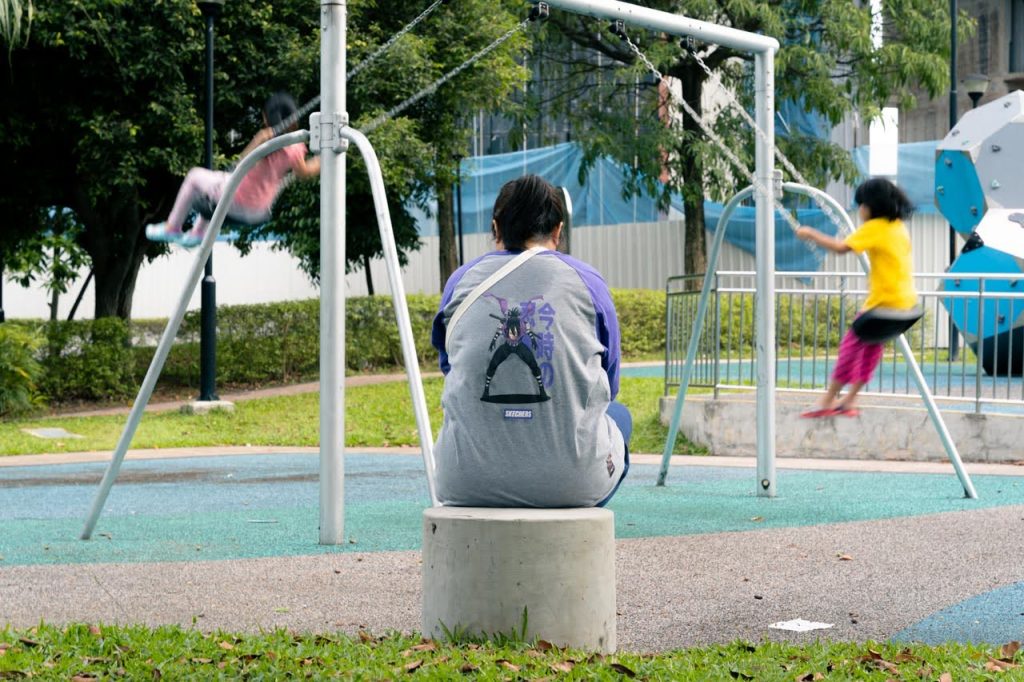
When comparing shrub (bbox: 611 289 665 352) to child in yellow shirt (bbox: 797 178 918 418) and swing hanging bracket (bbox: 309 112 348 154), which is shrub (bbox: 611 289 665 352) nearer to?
swing hanging bracket (bbox: 309 112 348 154)

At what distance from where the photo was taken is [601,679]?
4.43 metres

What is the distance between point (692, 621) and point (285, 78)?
52.2 ft

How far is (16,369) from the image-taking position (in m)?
18.0

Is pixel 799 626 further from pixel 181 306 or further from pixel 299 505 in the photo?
pixel 299 505

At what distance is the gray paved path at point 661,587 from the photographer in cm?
566

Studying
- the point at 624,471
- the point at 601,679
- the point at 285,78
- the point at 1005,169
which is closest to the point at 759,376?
the point at 624,471

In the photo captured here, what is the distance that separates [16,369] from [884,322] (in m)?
14.0

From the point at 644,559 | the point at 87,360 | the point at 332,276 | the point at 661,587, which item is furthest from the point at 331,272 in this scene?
the point at 87,360

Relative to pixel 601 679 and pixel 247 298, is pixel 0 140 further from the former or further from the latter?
pixel 247 298

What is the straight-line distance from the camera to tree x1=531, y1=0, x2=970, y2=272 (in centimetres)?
2486

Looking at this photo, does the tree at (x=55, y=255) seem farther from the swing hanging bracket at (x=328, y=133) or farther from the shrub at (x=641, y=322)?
the swing hanging bracket at (x=328, y=133)

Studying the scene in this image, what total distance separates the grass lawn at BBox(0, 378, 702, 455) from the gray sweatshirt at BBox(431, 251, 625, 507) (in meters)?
9.66

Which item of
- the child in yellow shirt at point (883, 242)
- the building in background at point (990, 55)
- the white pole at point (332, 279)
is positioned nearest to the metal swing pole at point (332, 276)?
the white pole at point (332, 279)

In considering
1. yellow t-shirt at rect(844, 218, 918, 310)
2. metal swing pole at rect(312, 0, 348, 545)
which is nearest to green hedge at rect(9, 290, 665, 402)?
metal swing pole at rect(312, 0, 348, 545)
